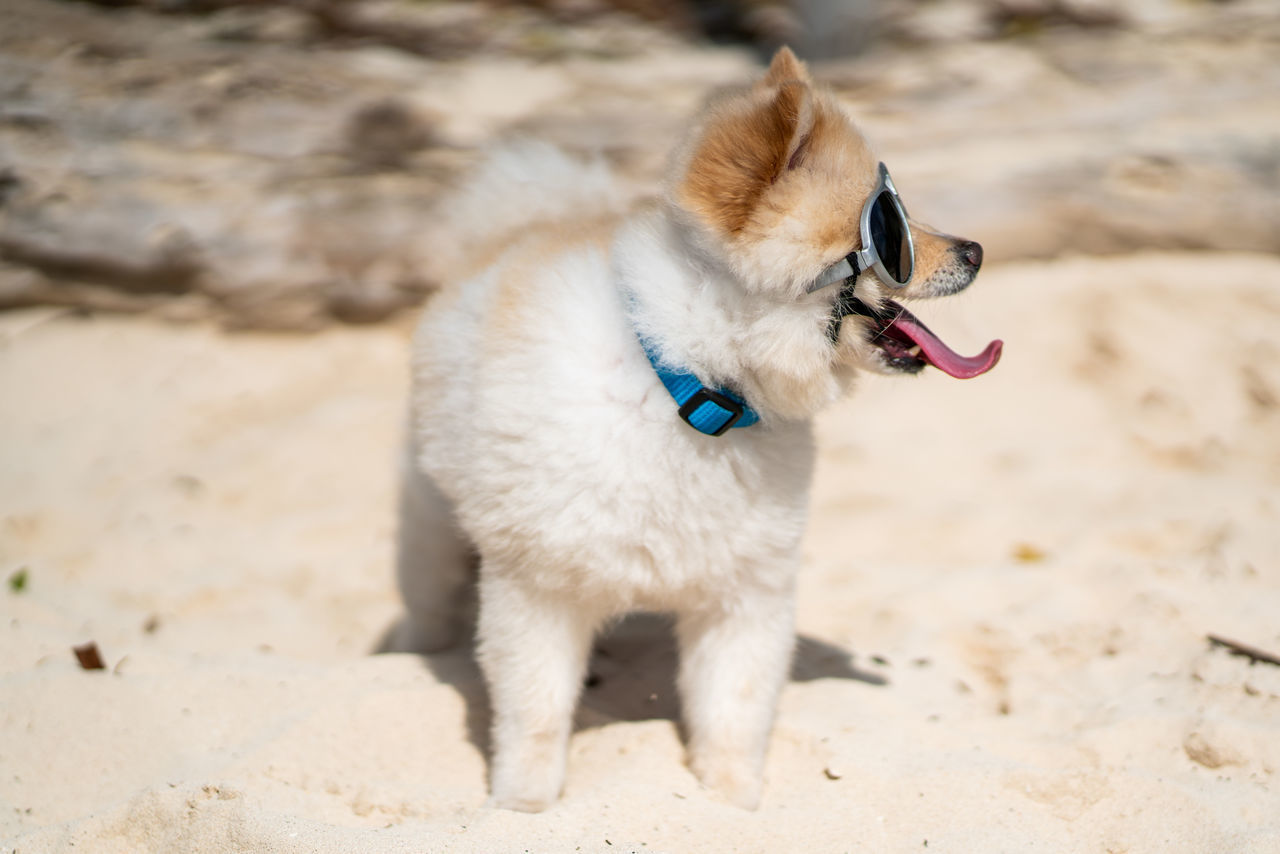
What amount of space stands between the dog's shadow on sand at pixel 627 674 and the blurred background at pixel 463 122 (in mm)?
2251

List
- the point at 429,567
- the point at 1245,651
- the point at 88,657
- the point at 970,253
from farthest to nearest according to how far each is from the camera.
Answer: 1. the point at 429,567
2. the point at 1245,651
3. the point at 88,657
4. the point at 970,253

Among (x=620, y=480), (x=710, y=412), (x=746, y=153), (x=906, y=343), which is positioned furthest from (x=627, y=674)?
(x=746, y=153)

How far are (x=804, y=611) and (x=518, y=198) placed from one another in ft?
5.69

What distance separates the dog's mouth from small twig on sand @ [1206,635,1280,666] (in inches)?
51.4

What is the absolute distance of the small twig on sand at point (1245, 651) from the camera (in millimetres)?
2734

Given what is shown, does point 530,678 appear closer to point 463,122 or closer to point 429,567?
point 429,567

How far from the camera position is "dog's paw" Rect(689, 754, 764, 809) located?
93.7 inches

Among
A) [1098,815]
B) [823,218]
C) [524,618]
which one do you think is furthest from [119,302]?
[1098,815]

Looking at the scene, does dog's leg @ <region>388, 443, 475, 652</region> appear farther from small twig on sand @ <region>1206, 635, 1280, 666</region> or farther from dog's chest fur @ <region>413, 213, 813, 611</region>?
small twig on sand @ <region>1206, 635, 1280, 666</region>

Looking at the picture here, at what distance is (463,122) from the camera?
4.78m

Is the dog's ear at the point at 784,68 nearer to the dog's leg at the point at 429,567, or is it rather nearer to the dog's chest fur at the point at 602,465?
the dog's chest fur at the point at 602,465

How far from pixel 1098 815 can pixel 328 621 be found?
98.6 inches

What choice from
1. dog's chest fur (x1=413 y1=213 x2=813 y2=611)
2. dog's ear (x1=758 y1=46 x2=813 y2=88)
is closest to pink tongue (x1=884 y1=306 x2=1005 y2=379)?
dog's chest fur (x1=413 y1=213 x2=813 y2=611)

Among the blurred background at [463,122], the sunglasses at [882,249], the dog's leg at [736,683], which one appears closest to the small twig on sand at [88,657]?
the dog's leg at [736,683]
